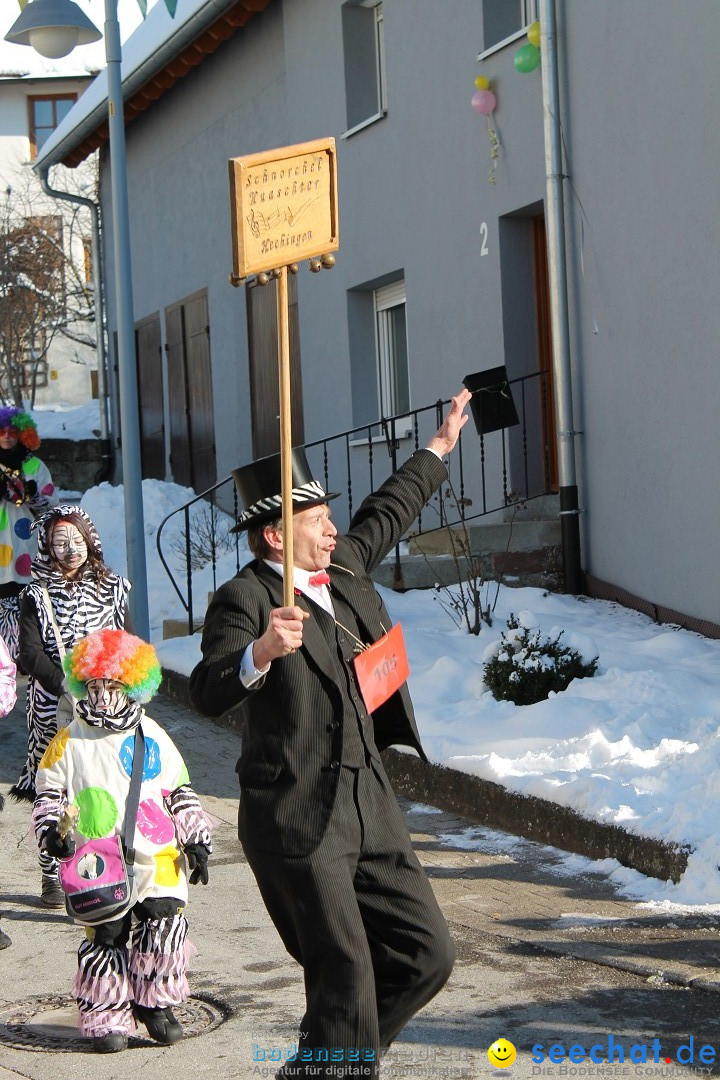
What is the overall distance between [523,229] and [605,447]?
7.52 feet

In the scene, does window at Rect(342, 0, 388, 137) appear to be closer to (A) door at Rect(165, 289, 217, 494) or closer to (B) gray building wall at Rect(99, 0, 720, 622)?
(B) gray building wall at Rect(99, 0, 720, 622)

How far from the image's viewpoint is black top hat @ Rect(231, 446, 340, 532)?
3996 mm

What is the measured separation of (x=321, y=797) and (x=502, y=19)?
31.5ft

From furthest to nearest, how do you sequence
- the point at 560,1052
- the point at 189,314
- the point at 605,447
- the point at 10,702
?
the point at 189,314 < the point at 605,447 < the point at 10,702 < the point at 560,1052

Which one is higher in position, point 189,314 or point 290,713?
point 189,314

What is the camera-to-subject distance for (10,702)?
5809 millimetres

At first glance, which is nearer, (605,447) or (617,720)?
(617,720)

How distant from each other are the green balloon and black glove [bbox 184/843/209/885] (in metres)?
7.77

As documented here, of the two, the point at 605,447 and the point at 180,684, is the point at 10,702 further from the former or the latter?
the point at 605,447

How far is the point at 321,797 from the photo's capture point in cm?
373

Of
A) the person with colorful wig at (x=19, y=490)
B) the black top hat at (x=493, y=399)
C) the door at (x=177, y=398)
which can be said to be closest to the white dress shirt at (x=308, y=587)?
the black top hat at (x=493, y=399)

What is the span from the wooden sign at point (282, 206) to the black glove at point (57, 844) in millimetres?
1891

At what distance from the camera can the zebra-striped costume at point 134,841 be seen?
4742 mm

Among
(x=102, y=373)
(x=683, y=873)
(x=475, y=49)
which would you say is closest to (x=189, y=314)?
(x=102, y=373)
